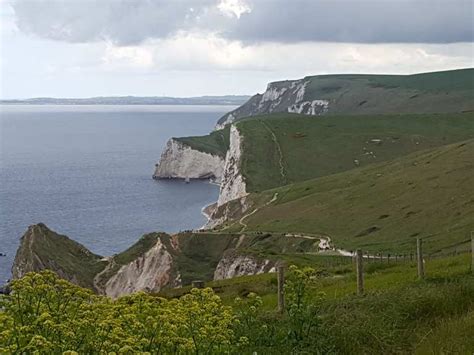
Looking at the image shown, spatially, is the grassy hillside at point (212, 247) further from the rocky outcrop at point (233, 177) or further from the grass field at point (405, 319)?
the grass field at point (405, 319)

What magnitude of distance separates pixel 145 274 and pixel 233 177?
245 feet

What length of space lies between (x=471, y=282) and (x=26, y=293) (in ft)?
39.8

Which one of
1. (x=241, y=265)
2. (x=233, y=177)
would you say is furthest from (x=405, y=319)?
(x=233, y=177)

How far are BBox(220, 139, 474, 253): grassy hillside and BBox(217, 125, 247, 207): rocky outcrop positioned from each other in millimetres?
27904

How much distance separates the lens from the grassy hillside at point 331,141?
505 feet

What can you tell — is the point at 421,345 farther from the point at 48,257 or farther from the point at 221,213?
the point at 221,213

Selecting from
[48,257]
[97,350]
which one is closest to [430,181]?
[48,257]

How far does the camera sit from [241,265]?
6950 centimetres

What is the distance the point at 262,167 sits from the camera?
157750 mm

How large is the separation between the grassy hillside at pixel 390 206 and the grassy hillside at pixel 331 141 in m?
28.4

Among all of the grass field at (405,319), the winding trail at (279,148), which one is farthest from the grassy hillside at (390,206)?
the grass field at (405,319)

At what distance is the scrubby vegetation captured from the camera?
1010 centimetres

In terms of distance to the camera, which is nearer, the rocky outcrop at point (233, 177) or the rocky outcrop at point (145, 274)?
the rocky outcrop at point (145, 274)

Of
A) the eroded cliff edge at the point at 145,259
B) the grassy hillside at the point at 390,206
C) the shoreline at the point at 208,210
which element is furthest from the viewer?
the shoreline at the point at 208,210
